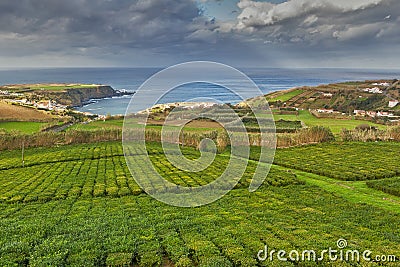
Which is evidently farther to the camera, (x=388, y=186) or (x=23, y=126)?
(x=23, y=126)

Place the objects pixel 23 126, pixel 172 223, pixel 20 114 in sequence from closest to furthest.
A: pixel 172 223 < pixel 23 126 < pixel 20 114

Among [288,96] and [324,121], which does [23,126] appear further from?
[288,96]

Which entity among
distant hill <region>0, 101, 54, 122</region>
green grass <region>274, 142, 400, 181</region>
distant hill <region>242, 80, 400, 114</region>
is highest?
distant hill <region>242, 80, 400, 114</region>

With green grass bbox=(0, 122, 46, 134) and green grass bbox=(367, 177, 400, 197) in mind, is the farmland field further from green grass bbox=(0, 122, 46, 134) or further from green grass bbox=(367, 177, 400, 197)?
green grass bbox=(0, 122, 46, 134)

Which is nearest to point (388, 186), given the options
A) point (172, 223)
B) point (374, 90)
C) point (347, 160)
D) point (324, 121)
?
point (347, 160)

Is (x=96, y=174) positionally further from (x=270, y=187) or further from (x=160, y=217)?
(x=160, y=217)

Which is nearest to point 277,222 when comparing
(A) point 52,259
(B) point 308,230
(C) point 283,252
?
(B) point 308,230

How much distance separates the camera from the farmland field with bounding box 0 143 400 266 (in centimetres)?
1346

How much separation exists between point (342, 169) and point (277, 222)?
3070 centimetres
